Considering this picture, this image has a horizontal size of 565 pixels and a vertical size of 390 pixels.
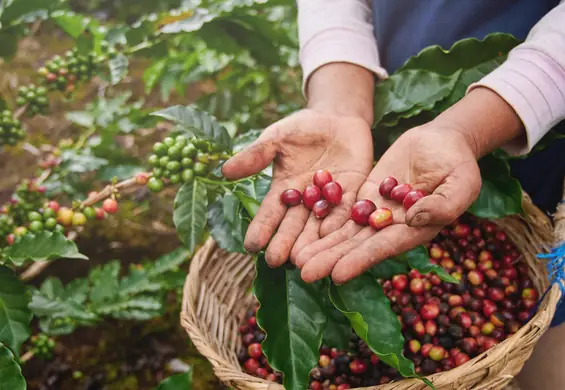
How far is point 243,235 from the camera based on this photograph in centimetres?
145

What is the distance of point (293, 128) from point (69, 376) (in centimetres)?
129

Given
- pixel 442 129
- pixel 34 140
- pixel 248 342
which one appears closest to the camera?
pixel 442 129

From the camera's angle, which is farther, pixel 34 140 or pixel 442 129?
pixel 34 140

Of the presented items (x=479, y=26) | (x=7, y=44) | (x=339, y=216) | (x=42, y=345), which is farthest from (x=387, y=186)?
(x=7, y=44)

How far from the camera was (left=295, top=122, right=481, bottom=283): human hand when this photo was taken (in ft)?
3.77

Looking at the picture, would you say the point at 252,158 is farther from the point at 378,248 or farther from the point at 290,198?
the point at 378,248

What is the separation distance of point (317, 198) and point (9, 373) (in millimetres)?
862

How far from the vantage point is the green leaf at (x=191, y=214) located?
148 cm

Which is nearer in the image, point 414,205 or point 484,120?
point 414,205

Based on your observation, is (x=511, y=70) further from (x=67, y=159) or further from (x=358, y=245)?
(x=67, y=159)

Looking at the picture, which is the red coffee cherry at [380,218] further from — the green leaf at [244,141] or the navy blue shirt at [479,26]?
the navy blue shirt at [479,26]

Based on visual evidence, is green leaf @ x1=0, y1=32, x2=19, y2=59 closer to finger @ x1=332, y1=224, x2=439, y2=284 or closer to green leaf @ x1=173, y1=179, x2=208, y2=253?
green leaf @ x1=173, y1=179, x2=208, y2=253

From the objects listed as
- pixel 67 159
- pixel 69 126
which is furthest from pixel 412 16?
pixel 69 126

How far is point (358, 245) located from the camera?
121 cm
